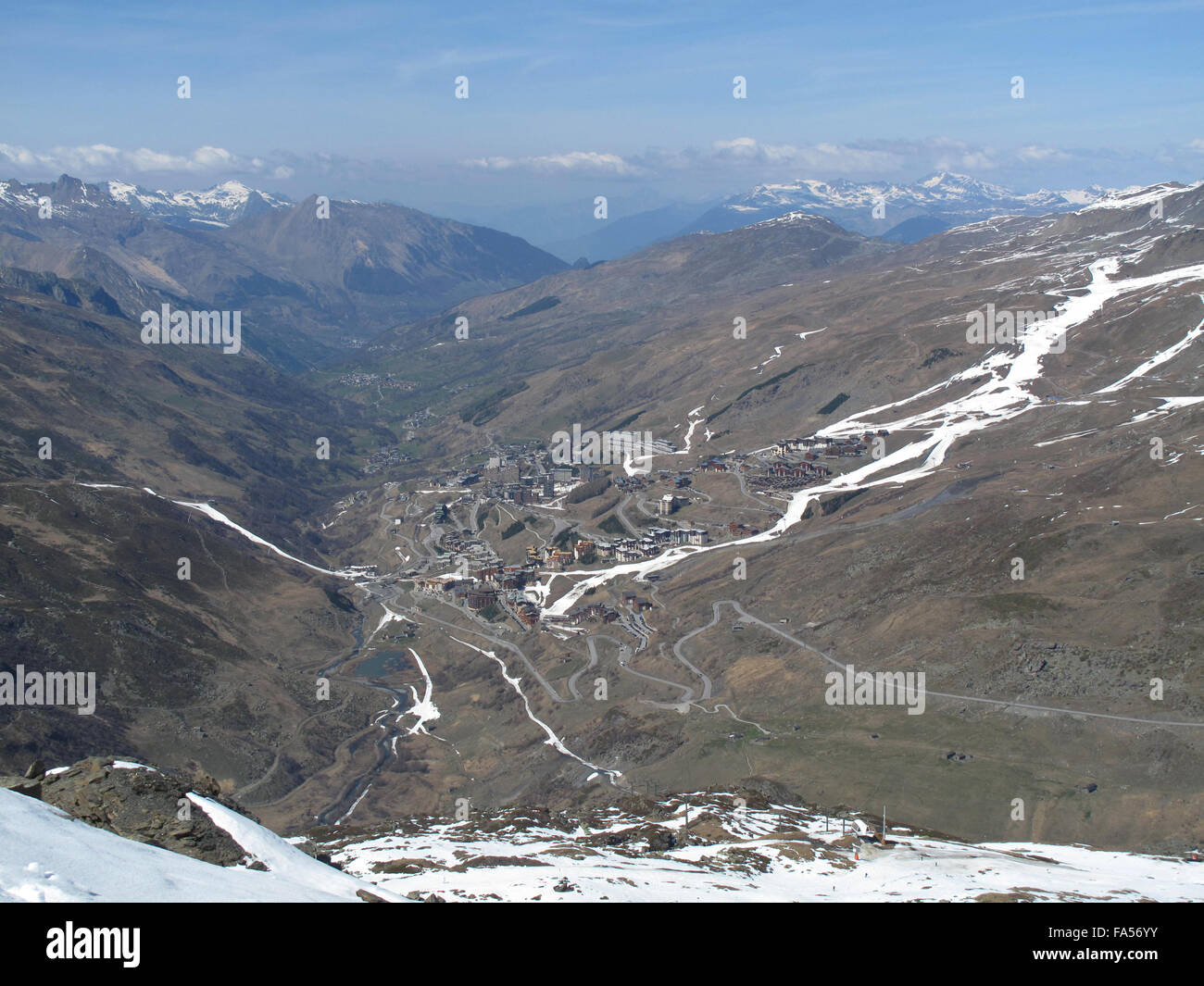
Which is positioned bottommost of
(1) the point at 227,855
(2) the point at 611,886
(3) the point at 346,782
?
(3) the point at 346,782

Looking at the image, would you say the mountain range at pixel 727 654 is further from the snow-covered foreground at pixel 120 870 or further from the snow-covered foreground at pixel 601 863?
the snow-covered foreground at pixel 120 870

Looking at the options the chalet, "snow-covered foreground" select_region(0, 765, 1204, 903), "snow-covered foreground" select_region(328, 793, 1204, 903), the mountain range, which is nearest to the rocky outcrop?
"snow-covered foreground" select_region(0, 765, 1204, 903)

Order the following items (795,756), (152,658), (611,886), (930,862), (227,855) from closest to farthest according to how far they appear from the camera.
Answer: (227,855) < (611,886) < (930,862) < (795,756) < (152,658)

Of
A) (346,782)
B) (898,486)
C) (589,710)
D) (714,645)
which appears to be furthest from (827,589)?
(346,782)

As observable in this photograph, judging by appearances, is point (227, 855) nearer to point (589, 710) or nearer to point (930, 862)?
point (930, 862)

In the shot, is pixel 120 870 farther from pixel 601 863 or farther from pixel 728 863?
pixel 728 863

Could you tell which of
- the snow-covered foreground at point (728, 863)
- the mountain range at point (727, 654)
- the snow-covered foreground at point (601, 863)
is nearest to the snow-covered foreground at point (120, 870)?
the snow-covered foreground at point (601, 863)
